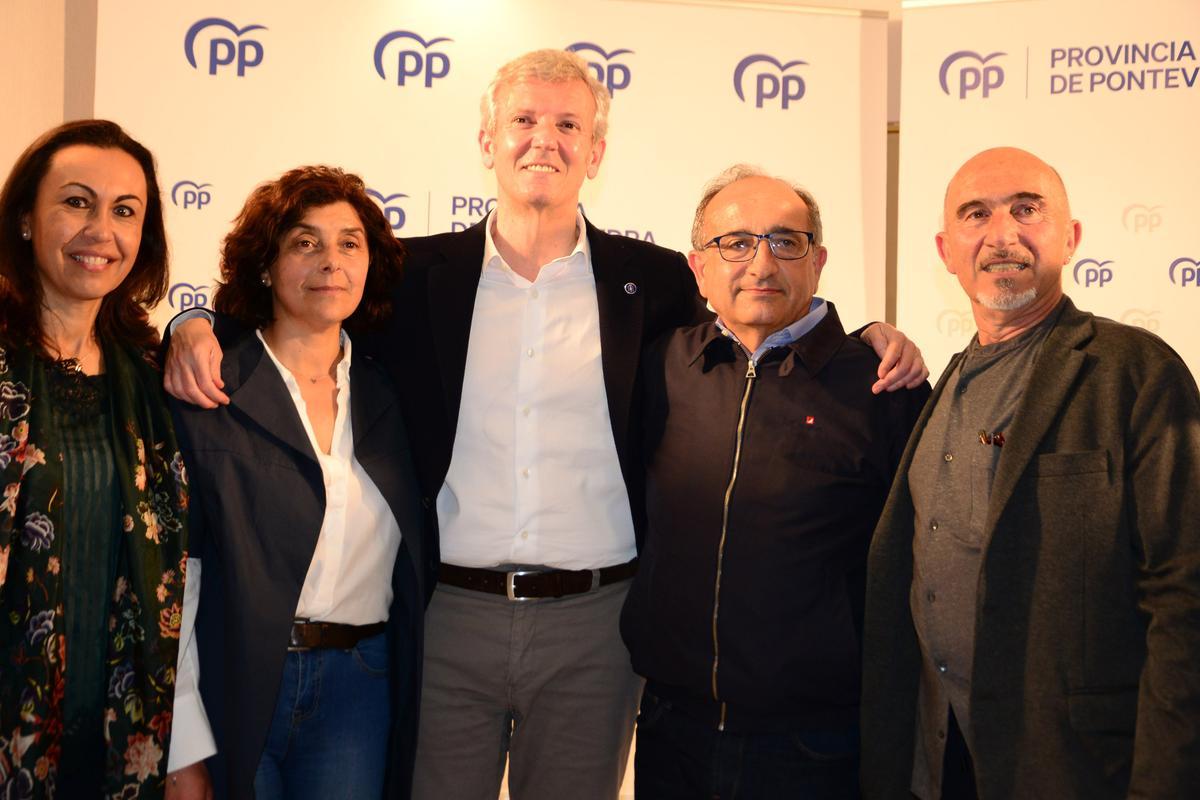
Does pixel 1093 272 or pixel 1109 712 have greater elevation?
pixel 1093 272

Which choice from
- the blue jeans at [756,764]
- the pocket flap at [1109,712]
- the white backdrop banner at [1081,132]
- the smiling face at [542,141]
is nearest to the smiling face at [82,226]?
the smiling face at [542,141]

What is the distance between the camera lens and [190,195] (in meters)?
4.12

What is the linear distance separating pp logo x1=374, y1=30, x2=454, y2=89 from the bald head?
8.54 feet

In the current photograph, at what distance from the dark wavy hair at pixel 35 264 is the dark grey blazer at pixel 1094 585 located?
1.85m

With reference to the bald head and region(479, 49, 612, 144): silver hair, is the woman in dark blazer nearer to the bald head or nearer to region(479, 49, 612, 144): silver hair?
region(479, 49, 612, 144): silver hair

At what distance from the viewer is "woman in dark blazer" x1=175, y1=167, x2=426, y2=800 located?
2.20 metres

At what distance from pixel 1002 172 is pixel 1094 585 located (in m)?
0.89

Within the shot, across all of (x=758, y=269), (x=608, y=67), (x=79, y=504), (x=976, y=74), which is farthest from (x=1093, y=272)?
(x=79, y=504)

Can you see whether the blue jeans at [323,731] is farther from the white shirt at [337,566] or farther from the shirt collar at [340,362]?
the shirt collar at [340,362]

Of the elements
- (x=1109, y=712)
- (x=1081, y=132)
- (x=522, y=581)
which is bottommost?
(x=1109, y=712)

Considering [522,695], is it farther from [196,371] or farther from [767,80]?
[767,80]

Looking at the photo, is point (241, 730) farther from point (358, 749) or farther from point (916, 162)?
point (916, 162)

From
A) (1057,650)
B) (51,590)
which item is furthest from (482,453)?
(1057,650)

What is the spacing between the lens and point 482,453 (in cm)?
261
